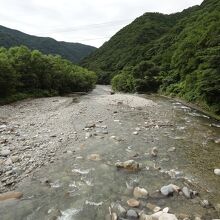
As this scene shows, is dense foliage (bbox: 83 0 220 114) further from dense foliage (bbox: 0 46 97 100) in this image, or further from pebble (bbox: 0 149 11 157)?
A: dense foliage (bbox: 0 46 97 100)

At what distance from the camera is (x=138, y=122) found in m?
24.5

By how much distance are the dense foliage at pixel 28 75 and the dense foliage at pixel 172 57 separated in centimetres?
2137

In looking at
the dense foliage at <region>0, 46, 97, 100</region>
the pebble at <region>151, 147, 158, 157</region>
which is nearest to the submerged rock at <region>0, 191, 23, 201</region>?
the pebble at <region>151, 147, 158, 157</region>

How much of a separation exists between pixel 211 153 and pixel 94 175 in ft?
23.6

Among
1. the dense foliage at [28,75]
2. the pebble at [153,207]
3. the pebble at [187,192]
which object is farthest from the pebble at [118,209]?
the dense foliage at [28,75]

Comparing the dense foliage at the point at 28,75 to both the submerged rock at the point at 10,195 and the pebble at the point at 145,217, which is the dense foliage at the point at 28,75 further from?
the pebble at the point at 145,217

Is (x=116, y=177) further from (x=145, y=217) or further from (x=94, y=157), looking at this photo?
(x=145, y=217)

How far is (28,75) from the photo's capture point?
172 feet

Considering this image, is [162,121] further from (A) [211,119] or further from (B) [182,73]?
(B) [182,73]

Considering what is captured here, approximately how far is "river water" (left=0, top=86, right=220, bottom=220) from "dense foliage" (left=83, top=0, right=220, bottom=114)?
42.3ft

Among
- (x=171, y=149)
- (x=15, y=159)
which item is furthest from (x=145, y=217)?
(x=171, y=149)

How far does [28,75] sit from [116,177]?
44245mm

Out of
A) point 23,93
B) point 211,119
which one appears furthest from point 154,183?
point 23,93

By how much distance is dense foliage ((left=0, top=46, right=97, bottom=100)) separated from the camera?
42.2m
